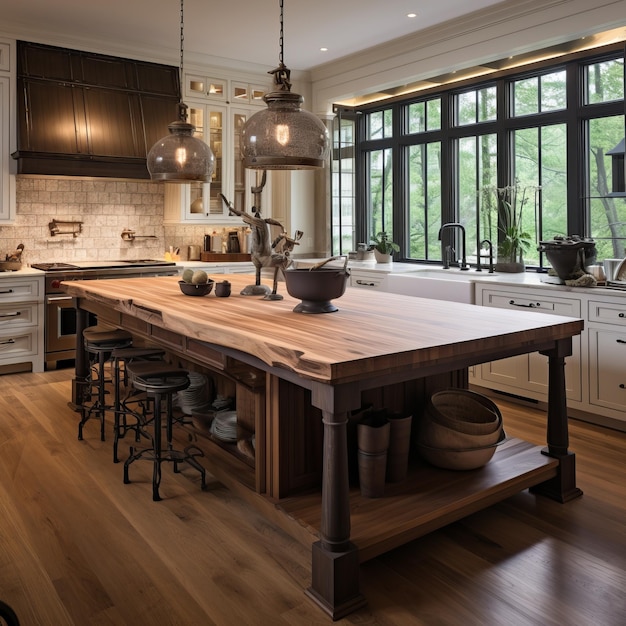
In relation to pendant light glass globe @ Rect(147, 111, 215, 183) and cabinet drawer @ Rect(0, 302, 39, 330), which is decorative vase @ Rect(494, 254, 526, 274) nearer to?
pendant light glass globe @ Rect(147, 111, 215, 183)

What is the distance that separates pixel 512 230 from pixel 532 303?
40.4 inches

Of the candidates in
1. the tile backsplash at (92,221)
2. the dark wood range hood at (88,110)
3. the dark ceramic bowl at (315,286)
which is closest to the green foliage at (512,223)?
the dark ceramic bowl at (315,286)

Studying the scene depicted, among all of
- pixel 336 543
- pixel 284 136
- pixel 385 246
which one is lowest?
pixel 336 543

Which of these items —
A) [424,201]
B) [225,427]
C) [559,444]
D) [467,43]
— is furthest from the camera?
[424,201]

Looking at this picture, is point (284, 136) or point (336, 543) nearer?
point (336, 543)

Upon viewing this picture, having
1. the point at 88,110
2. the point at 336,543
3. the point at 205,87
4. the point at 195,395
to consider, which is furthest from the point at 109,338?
the point at 205,87

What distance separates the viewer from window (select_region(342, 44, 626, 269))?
4969 mm

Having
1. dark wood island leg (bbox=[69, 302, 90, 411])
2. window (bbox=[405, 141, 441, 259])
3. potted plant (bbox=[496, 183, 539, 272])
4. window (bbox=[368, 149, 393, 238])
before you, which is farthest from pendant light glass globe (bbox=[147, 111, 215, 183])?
window (bbox=[368, 149, 393, 238])

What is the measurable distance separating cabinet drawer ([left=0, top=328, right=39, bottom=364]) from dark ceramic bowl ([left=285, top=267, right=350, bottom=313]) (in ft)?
11.6

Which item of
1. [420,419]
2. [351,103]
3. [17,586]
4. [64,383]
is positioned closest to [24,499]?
[17,586]

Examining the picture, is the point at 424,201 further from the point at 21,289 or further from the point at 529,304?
the point at 21,289

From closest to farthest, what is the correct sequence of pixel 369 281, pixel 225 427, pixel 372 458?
pixel 372 458, pixel 225 427, pixel 369 281

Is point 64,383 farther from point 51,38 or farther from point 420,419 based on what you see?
point 420,419

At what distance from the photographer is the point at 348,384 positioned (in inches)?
85.0
